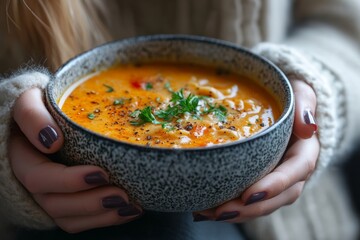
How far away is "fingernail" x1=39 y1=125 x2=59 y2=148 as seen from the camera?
0.62 metres

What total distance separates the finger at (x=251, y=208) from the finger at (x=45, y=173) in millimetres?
159

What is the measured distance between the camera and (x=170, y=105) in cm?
73

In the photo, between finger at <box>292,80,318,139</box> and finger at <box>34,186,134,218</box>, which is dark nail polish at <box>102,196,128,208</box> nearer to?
finger at <box>34,186,134,218</box>

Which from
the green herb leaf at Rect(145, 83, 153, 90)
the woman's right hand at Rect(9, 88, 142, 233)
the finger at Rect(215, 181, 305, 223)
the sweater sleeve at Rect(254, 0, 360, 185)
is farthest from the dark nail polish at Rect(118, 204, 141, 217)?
the sweater sleeve at Rect(254, 0, 360, 185)

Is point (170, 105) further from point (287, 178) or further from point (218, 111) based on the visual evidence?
point (287, 178)

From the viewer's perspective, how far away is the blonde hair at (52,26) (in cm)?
84

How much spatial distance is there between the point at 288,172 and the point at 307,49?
1.39 feet

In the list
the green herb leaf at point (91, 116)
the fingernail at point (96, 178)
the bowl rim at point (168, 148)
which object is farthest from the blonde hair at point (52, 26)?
the fingernail at point (96, 178)

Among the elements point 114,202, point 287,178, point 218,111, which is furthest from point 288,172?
point 114,202

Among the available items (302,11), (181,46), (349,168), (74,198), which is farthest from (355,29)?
(74,198)

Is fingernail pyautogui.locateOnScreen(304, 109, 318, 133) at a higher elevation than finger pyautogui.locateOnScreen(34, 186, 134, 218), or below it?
higher

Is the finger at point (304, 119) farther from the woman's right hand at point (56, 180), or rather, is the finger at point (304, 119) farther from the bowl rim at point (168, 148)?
the woman's right hand at point (56, 180)

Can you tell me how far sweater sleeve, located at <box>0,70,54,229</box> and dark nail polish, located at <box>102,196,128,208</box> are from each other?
0.15 metres

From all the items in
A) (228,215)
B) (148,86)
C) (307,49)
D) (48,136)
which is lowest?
(228,215)
